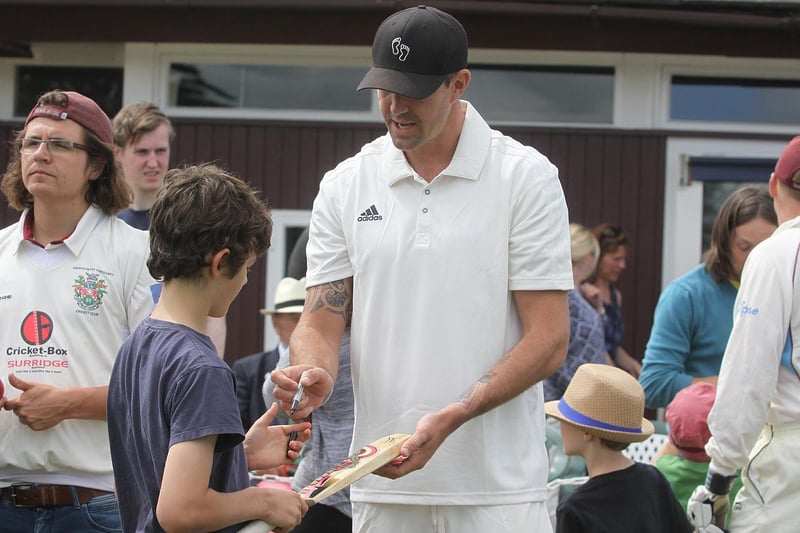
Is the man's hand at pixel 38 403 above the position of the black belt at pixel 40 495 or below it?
above

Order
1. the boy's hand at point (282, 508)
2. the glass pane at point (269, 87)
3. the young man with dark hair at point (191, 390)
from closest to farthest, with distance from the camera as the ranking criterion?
the young man with dark hair at point (191, 390) → the boy's hand at point (282, 508) → the glass pane at point (269, 87)

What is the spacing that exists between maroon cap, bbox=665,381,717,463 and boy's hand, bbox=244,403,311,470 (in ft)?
7.50

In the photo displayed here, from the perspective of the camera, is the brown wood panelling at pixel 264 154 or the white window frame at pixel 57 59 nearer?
the brown wood panelling at pixel 264 154

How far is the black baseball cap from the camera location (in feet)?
10.6

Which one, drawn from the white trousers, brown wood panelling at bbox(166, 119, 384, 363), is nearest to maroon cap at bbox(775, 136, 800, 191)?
the white trousers

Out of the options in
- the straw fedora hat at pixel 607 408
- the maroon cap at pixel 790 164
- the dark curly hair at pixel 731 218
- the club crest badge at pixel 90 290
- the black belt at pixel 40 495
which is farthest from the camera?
the dark curly hair at pixel 731 218

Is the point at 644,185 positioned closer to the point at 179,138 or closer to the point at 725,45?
the point at 725,45

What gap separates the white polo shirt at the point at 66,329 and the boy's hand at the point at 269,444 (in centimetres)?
76

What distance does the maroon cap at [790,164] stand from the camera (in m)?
4.05

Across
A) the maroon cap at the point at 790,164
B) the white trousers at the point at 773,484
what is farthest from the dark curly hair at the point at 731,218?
the white trousers at the point at 773,484

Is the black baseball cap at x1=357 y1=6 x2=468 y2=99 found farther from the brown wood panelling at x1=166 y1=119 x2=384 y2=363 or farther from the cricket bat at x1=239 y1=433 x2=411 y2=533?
the brown wood panelling at x1=166 y1=119 x2=384 y2=363

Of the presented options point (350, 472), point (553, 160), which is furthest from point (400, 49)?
point (553, 160)

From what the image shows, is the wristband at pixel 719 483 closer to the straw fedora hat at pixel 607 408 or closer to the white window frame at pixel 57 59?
the straw fedora hat at pixel 607 408

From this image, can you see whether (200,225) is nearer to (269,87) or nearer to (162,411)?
(162,411)
